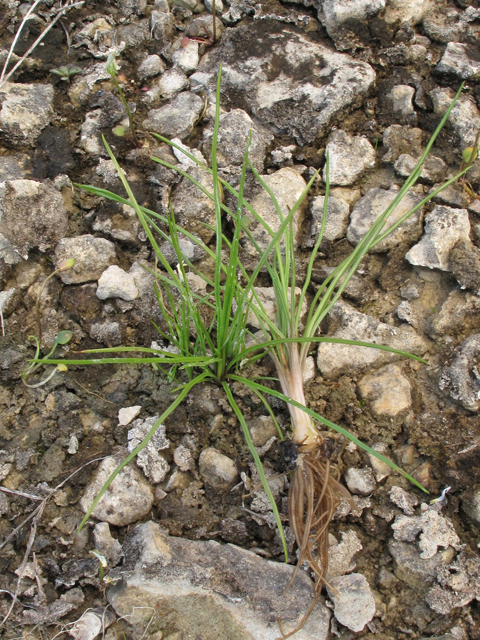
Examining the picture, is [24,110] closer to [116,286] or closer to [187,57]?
[187,57]

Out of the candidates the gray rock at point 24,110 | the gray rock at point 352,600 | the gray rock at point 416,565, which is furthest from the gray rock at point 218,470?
the gray rock at point 24,110

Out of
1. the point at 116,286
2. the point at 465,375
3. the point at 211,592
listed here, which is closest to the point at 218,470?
the point at 211,592

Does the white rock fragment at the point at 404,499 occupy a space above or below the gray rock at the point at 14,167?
below

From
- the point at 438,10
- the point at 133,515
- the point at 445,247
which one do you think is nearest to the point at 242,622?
the point at 133,515

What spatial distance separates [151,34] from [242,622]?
2167 millimetres

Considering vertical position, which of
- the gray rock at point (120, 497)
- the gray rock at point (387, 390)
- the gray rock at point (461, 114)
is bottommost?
the gray rock at point (120, 497)

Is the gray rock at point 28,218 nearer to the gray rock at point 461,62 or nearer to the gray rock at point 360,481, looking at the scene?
the gray rock at point 360,481

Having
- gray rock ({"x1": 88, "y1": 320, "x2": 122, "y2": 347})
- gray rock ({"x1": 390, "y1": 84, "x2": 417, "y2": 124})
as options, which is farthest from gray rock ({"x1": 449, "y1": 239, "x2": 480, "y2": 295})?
gray rock ({"x1": 88, "y1": 320, "x2": 122, "y2": 347})

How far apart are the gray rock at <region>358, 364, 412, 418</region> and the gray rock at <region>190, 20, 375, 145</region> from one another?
94cm

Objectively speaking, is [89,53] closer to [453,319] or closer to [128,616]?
[453,319]

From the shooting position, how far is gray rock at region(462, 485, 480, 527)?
4.18 ft

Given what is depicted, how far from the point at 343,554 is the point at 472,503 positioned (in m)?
0.38

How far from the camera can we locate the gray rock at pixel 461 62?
1.88 m

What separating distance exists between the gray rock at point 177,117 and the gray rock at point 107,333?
783 millimetres
